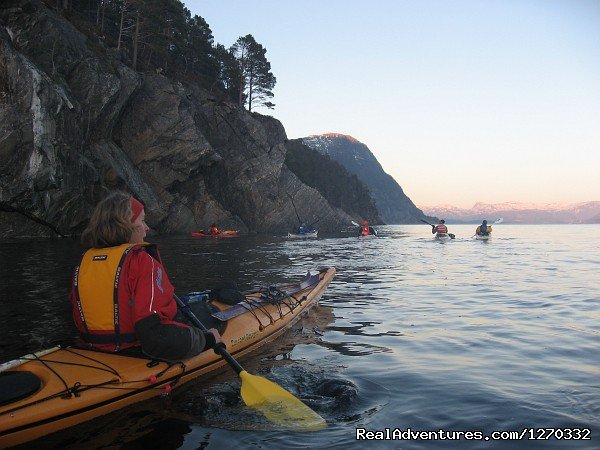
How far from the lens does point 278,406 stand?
4832 mm

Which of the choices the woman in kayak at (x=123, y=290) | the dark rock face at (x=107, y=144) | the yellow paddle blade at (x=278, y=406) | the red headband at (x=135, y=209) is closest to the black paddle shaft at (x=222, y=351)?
the yellow paddle blade at (x=278, y=406)

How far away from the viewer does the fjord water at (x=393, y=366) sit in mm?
4434

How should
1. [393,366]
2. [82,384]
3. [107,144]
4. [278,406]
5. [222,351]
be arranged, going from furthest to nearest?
[107,144], [393,366], [222,351], [278,406], [82,384]

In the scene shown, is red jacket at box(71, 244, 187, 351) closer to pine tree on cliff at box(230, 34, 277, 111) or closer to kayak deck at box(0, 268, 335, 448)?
kayak deck at box(0, 268, 335, 448)

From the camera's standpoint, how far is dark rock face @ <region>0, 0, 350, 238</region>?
80.0 ft

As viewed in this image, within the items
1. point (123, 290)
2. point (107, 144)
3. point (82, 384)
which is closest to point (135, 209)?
point (123, 290)

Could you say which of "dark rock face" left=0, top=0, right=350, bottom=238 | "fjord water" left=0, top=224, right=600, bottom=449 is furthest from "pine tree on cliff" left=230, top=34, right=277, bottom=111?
"fjord water" left=0, top=224, right=600, bottom=449

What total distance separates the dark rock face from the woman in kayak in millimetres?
22355

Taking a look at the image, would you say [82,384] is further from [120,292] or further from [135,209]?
[135,209]

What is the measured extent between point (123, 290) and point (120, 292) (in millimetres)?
34

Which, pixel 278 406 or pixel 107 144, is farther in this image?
pixel 107 144

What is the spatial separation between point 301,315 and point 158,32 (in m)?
43.7

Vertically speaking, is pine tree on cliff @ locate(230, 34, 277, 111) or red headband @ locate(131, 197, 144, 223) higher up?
pine tree on cliff @ locate(230, 34, 277, 111)

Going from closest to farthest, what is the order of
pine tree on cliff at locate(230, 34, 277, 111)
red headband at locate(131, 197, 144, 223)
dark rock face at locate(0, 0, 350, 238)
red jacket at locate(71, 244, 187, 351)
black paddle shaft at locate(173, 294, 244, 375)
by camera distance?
red jacket at locate(71, 244, 187, 351)
red headband at locate(131, 197, 144, 223)
black paddle shaft at locate(173, 294, 244, 375)
dark rock face at locate(0, 0, 350, 238)
pine tree on cliff at locate(230, 34, 277, 111)
